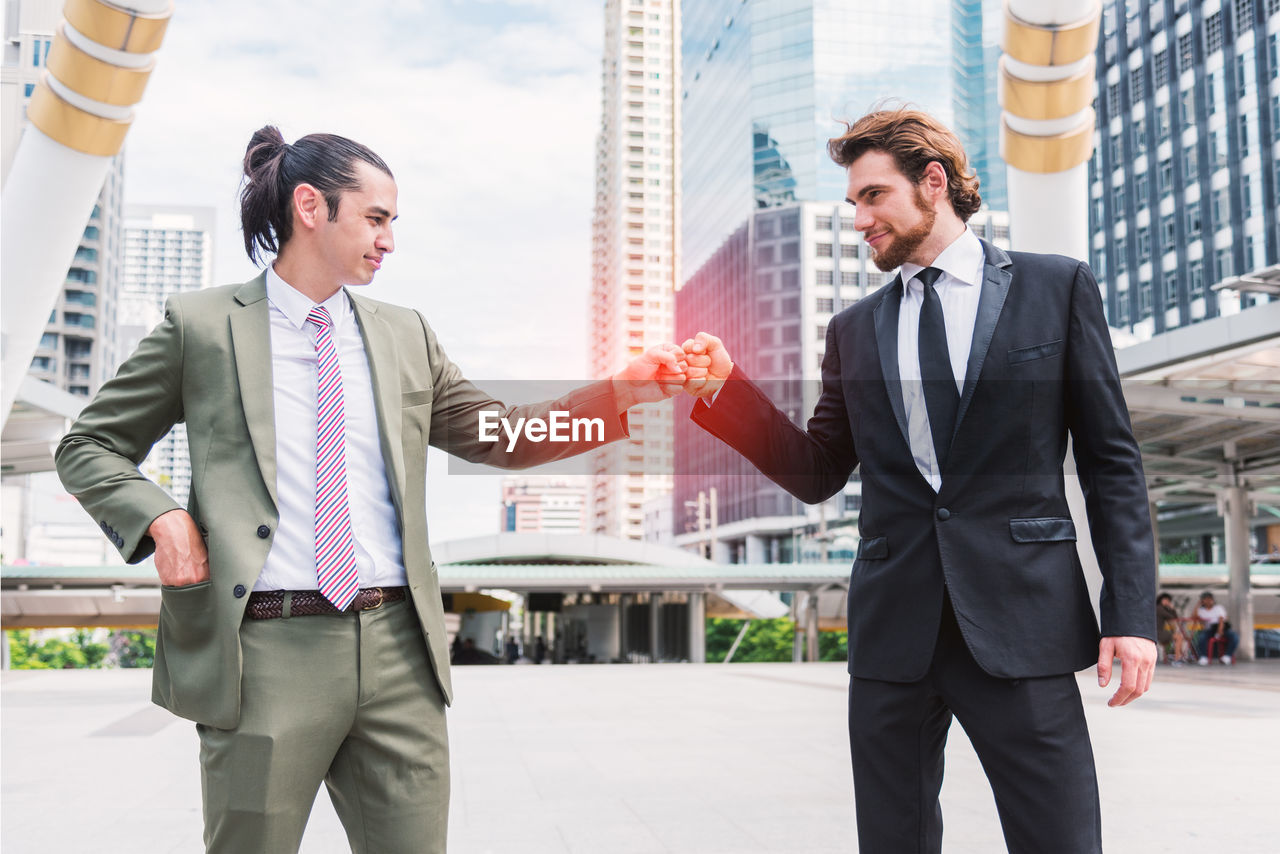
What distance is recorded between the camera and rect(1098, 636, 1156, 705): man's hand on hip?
2295mm

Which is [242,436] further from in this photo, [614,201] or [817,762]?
[614,201]

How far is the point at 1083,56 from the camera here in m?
5.38

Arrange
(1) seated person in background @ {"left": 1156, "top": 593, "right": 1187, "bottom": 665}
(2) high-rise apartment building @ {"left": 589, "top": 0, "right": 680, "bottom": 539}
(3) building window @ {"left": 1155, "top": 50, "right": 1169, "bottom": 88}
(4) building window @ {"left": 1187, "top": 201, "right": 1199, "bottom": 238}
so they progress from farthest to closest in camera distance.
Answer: (2) high-rise apartment building @ {"left": 589, "top": 0, "right": 680, "bottom": 539} < (3) building window @ {"left": 1155, "top": 50, "right": 1169, "bottom": 88} < (4) building window @ {"left": 1187, "top": 201, "right": 1199, "bottom": 238} < (1) seated person in background @ {"left": 1156, "top": 593, "right": 1187, "bottom": 665}

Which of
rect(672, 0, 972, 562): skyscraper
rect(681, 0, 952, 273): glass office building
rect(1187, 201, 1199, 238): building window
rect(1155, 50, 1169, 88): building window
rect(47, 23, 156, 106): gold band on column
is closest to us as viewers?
rect(47, 23, 156, 106): gold band on column

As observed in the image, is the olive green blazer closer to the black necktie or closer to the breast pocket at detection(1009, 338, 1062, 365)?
the black necktie

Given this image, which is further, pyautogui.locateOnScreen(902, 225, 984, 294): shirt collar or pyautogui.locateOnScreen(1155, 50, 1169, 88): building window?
pyautogui.locateOnScreen(1155, 50, 1169, 88): building window

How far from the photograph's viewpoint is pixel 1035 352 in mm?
2447

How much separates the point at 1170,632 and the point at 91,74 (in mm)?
21100

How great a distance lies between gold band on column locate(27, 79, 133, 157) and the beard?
20.0 ft

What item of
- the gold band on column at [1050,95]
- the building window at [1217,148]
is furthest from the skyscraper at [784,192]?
the gold band on column at [1050,95]

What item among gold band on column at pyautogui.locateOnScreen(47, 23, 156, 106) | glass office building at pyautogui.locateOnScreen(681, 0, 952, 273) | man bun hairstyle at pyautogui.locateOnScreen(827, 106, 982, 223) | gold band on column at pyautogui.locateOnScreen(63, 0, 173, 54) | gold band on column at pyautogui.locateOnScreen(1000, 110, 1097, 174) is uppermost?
glass office building at pyautogui.locateOnScreen(681, 0, 952, 273)

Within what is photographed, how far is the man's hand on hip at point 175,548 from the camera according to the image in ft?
6.82

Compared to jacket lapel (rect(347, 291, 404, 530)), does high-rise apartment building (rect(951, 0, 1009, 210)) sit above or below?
above

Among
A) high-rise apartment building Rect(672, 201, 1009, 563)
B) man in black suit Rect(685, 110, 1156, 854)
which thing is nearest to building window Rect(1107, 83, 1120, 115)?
high-rise apartment building Rect(672, 201, 1009, 563)
